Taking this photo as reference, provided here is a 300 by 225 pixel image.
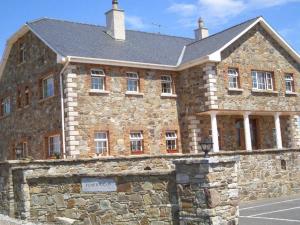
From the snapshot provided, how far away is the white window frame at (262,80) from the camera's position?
92.3 ft

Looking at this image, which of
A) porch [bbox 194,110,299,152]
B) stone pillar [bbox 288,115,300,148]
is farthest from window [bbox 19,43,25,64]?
stone pillar [bbox 288,115,300,148]

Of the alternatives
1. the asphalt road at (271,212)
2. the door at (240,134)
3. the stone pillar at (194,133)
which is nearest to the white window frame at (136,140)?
the stone pillar at (194,133)

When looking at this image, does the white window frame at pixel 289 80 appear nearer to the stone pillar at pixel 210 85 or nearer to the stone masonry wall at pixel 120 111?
the stone pillar at pixel 210 85

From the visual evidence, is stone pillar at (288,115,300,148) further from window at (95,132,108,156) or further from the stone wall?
the stone wall

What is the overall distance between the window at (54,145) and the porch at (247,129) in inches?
301

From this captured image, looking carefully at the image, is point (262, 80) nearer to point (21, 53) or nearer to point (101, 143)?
point (101, 143)

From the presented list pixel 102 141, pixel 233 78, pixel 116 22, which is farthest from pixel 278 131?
pixel 116 22

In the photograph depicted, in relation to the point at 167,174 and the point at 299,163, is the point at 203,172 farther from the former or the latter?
the point at 299,163

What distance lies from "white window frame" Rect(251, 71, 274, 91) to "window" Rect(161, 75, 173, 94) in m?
4.95

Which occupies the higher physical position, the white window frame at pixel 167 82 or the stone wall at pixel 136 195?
the white window frame at pixel 167 82

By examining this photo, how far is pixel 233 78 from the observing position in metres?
27.1

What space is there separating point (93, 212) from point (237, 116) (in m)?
17.4

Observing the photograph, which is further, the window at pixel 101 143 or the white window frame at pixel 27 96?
the white window frame at pixel 27 96

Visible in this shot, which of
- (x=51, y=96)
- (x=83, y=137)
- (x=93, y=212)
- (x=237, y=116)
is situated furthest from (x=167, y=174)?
(x=237, y=116)
